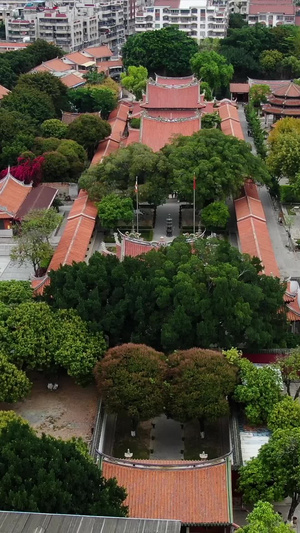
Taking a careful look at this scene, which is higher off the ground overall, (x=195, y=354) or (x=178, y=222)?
(x=178, y=222)

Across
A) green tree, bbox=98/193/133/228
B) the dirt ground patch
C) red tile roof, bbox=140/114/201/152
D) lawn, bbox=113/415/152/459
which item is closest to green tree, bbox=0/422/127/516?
lawn, bbox=113/415/152/459

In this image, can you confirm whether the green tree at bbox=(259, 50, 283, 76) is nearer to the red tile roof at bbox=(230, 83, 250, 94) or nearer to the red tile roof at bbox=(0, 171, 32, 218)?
the red tile roof at bbox=(230, 83, 250, 94)

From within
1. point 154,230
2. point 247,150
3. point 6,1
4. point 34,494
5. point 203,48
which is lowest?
point 34,494

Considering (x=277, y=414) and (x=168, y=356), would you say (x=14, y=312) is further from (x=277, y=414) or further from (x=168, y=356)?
(x=277, y=414)

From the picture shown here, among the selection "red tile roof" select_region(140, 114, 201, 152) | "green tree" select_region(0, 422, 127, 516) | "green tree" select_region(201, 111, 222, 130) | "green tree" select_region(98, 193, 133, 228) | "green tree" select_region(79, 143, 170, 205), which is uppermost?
"green tree" select_region(201, 111, 222, 130)

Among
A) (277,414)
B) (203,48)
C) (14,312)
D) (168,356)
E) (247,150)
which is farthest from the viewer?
(203,48)

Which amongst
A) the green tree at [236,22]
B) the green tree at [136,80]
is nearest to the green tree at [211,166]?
the green tree at [136,80]

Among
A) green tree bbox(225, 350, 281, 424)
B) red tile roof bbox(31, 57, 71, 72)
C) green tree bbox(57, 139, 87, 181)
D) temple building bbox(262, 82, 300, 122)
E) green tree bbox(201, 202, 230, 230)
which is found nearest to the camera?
green tree bbox(225, 350, 281, 424)

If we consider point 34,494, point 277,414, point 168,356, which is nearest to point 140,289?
point 168,356

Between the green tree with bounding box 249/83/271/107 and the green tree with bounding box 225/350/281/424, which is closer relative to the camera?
the green tree with bounding box 225/350/281/424
